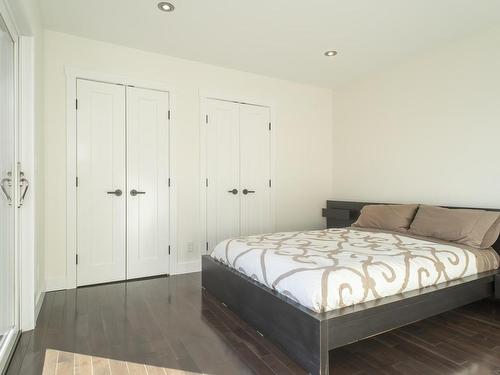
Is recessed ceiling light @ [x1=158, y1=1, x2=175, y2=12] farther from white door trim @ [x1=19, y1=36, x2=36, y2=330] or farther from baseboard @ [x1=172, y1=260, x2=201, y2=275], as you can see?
baseboard @ [x1=172, y1=260, x2=201, y2=275]

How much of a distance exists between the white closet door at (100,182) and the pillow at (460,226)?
3.10 m

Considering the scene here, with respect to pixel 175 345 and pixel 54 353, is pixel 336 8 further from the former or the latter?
pixel 54 353

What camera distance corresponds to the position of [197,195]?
3.79 metres

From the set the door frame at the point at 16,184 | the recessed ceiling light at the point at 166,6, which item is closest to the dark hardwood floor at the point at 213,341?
the door frame at the point at 16,184

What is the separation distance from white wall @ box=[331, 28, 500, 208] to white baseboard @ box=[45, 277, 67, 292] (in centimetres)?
375

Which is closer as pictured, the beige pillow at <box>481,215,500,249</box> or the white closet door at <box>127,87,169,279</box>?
the beige pillow at <box>481,215,500,249</box>

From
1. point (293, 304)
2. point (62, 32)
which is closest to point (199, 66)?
point (62, 32)

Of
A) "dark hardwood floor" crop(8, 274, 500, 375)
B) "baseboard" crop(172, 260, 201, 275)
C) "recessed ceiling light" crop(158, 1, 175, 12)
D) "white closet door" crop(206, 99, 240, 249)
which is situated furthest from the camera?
"white closet door" crop(206, 99, 240, 249)

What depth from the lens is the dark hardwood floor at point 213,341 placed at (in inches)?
68.8

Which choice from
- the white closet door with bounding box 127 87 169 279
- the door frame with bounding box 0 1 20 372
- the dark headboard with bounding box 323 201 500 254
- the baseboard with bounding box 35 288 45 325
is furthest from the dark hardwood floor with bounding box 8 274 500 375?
the dark headboard with bounding box 323 201 500 254

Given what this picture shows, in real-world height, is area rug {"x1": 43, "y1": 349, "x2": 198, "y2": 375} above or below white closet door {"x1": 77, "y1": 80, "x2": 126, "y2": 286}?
below

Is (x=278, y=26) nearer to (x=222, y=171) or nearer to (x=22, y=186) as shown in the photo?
(x=222, y=171)

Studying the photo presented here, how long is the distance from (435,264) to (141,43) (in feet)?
11.2

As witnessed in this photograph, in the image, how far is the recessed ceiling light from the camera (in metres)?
2.60
